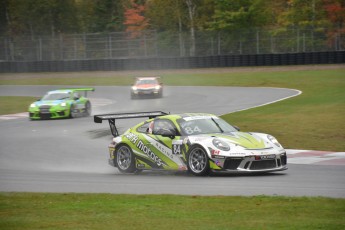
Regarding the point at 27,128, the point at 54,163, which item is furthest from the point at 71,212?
the point at 27,128

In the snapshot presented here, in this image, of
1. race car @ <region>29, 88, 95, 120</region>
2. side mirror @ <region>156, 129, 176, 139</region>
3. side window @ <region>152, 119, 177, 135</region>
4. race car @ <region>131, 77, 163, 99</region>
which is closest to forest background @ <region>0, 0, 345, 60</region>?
race car @ <region>131, 77, 163, 99</region>

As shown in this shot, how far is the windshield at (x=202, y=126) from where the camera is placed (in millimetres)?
13961

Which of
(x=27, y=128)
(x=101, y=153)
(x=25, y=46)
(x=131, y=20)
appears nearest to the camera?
(x=101, y=153)

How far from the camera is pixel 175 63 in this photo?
53844 mm

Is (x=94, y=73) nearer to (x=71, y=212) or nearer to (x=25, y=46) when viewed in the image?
(x=25, y=46)

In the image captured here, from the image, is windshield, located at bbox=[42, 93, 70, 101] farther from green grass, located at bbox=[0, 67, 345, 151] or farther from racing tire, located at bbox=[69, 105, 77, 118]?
green grass, located at bbox=[0, 67, 345, 151]

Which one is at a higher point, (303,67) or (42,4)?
(42,4)

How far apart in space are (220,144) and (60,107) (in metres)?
16.9

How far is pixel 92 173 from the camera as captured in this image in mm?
14758

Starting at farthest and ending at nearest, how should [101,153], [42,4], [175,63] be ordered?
[175,63] → [42,4] → [101,153]

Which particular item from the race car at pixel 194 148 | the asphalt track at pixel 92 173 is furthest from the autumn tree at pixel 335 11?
the race car at pixel 194 148

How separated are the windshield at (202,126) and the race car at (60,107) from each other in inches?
609

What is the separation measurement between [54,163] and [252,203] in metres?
8.10

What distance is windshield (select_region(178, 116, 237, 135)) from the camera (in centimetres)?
1396
